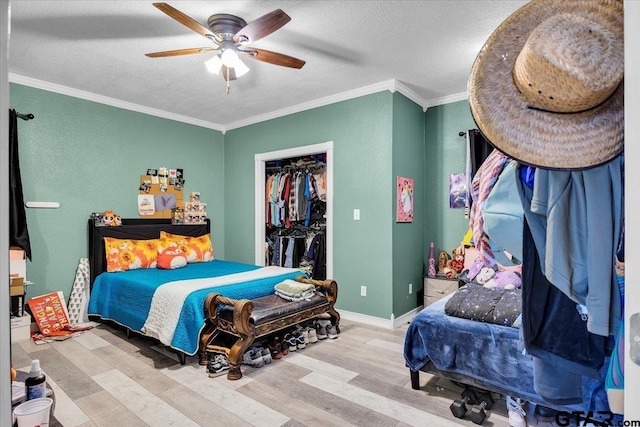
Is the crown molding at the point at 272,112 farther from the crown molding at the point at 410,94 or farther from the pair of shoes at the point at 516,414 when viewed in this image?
the pair of shoes at the point at 516,414

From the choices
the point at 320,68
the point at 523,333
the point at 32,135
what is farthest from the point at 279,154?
the point at 523,333

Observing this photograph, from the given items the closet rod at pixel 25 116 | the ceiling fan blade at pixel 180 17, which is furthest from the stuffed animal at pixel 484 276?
the closet rod at pixel 25 116

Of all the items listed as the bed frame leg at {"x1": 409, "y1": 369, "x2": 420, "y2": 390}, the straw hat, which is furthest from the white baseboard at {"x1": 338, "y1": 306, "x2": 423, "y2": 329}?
the straw hat

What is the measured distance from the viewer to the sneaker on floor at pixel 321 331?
340 centimetres

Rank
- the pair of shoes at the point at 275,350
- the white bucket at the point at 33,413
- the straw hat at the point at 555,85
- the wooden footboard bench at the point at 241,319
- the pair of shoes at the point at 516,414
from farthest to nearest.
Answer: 1. the pair of shoes at the point at 275,350
2. the wooden footboard bench at the point at 241,319
3. the pair of shoes at the point at 516,414
4. the white bucket at the point at 33,413
5. the straw hat at the point at 555,85

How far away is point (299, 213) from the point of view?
4.88m

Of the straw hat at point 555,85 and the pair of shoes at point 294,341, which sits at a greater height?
the straw hat at point 555,85

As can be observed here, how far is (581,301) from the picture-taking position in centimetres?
84

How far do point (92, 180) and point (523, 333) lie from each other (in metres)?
4.41

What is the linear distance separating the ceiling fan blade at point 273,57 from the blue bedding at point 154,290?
→ 1.84 metres

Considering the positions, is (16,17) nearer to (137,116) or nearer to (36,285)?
(137,116)

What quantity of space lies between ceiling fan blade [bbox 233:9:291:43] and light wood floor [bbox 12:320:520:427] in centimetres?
233

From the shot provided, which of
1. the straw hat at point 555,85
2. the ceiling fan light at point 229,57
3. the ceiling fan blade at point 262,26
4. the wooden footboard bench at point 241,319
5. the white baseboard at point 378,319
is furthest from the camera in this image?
the white baseboard at point 378,319

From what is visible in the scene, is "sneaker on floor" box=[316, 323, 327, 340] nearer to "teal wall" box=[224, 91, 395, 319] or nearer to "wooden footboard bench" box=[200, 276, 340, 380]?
"wooden footboard bench" box=[200, 276, 340, 380]
